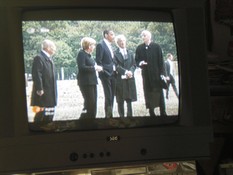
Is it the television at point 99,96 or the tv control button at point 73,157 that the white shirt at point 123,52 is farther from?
the tv control button at point 73,157

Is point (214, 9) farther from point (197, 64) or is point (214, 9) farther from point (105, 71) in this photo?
point (105, 71)

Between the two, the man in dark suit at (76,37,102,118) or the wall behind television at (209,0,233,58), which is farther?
the wall behind television at (209,0,233,58)

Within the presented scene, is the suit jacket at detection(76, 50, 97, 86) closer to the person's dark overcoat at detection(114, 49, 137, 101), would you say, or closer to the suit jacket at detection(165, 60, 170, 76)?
the person's dark overcoat at detection(114, 49, 137, 101)

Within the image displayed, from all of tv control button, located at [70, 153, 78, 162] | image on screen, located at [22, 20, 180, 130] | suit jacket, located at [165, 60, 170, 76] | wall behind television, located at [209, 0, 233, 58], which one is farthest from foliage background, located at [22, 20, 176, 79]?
wall behind television, located at [209, 0, 233, 58]

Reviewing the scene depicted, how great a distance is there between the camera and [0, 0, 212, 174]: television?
118cm

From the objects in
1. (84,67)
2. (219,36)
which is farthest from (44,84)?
(219,36)

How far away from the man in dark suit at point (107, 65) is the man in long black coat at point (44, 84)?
155 millimetres

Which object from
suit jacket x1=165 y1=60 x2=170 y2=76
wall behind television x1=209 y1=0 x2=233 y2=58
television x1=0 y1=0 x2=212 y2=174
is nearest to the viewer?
television x1=0 y1=0 x2=212 y2=174

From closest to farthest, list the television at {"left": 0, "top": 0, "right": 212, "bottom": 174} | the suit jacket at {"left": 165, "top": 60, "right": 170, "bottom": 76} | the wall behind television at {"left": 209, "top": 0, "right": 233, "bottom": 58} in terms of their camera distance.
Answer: the television at {"left": 0, "top": 0, "right": 212, "bottom": 174} < the suit jacket at {"left": 165, "top": 60, "right": 170, "bottom": 76} < the wall behind television at {"left": 209, "top": 0, "right": 233, "bottom": 58}

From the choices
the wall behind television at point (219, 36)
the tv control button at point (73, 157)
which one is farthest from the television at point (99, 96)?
the wall behind television at point (219, 36)

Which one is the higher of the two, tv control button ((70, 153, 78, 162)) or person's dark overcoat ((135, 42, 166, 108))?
person's dark overcoat ((135, 42, 166, 108))

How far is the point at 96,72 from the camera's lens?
48.7 inches

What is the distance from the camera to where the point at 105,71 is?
1.24 metres

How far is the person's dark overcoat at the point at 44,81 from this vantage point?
1.20 metres
